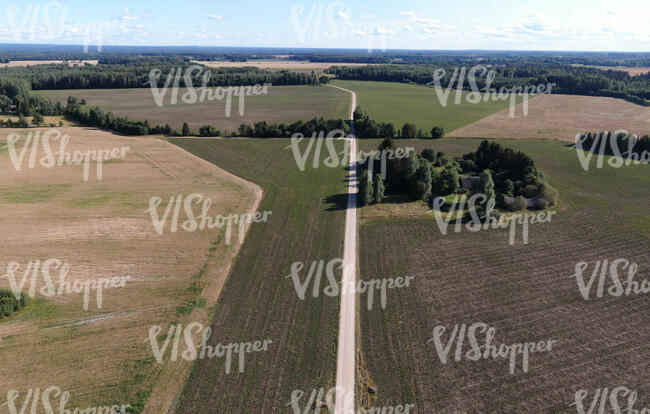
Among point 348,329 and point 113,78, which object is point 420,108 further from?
point 113,78

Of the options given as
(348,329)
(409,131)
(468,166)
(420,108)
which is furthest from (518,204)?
(420,108)

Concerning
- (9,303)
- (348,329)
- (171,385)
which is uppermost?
(9,303)

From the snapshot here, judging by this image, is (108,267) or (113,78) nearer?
(108,267)

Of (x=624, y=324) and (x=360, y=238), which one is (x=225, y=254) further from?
(x=624, y=324)

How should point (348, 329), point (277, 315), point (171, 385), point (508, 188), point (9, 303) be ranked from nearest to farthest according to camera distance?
point (171, 385) → point (348, 329) → point (9, 303) → point (277, 315) → point (508, 188)

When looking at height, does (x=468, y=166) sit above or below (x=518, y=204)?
above

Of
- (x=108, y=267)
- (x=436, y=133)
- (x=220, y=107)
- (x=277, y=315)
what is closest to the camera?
(x=277, y=315)

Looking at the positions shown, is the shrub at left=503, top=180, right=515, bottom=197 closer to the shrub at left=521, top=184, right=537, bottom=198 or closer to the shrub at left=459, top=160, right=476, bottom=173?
the shrub at left=521, top=184, right=537, bottom=198
